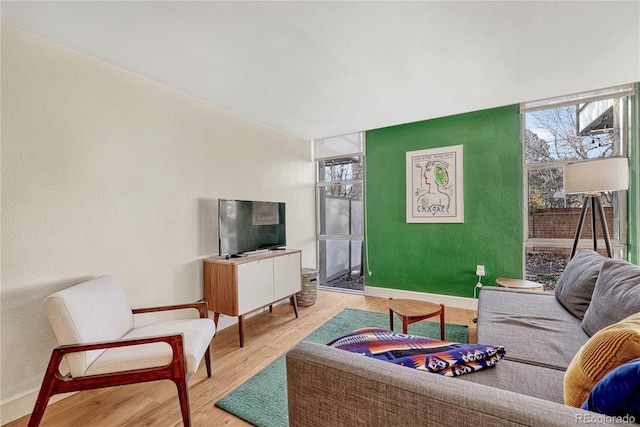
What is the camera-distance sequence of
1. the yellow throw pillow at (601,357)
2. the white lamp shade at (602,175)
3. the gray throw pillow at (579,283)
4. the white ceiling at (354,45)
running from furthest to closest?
the white lamp shade at (602,175)
the gray throw pillow at (579,283)
the white ceiling at (354,45)
the yellow throw pillow at (601,357)

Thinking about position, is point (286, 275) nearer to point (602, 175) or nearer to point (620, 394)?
point (620, 394)

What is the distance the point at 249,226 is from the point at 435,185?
2417 millimetres

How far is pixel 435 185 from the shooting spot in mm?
3492

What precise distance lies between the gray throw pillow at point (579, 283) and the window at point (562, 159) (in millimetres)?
985

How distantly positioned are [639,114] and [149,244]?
15.5ft

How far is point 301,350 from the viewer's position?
999mm

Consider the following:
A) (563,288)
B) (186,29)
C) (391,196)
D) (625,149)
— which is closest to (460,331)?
(563,288)

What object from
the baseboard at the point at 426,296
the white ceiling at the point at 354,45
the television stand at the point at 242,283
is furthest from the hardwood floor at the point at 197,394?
the white ceiling at the point at 354,45

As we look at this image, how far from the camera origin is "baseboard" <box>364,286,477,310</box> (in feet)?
10.8

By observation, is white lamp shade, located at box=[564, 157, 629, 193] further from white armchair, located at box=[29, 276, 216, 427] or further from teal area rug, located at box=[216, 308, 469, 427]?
white armchair, located at box=[29, 276, 216, 427]

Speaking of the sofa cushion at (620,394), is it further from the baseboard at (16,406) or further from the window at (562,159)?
the window at (562,159)

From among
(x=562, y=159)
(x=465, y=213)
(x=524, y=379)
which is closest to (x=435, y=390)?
(x=524, y=379)

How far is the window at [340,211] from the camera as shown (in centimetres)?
414

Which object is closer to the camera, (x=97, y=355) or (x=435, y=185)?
(x=97, y=355)
